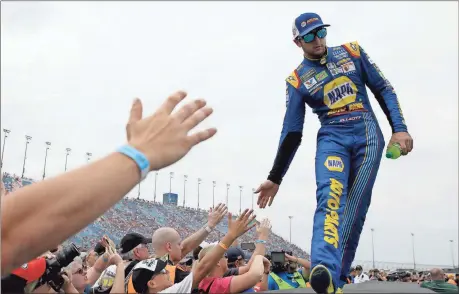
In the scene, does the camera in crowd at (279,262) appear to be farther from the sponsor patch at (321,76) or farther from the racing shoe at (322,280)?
the racing shoe at (322,280)

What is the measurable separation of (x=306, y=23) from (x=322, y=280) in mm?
2012

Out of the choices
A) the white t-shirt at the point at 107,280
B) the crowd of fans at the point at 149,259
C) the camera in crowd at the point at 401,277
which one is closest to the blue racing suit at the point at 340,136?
the crowd of fans at the point at 149,259

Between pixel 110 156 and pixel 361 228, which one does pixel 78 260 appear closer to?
pixel 361 228

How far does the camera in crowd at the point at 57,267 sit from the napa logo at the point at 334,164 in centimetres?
244

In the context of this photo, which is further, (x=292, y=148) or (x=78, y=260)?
(x=78, y=260)

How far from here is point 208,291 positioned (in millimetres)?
4453

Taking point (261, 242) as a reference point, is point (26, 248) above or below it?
above

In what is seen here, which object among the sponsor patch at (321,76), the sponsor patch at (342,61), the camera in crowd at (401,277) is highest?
the sponsor patch at (342,61)

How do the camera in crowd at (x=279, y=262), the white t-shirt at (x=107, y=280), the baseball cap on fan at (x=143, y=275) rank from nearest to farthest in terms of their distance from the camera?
the baseball cap on fan at (x=143, y=275) < the white t-shirt at (x=107, y=280) < the camera in crowd at (x=279, y=262)

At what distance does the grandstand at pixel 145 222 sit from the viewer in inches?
1515

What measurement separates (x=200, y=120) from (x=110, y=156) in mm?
295

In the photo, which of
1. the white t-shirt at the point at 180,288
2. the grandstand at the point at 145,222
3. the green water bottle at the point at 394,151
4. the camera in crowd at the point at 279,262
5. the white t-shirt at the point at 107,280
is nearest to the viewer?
the green water bottle at the point at 394,151

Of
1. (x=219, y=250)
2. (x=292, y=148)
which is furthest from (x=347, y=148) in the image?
(x=219, y=250)

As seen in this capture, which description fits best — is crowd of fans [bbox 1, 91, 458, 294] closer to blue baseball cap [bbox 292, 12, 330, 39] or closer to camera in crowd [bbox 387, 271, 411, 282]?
blue baseball cap [bbox 292, 12, 330, 39]
